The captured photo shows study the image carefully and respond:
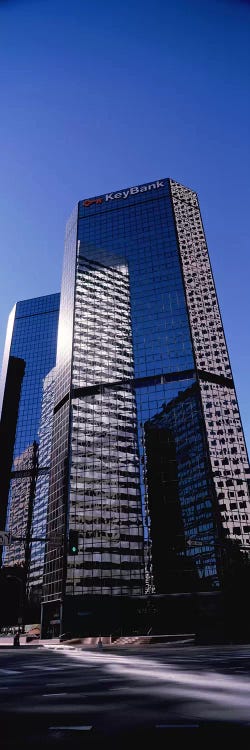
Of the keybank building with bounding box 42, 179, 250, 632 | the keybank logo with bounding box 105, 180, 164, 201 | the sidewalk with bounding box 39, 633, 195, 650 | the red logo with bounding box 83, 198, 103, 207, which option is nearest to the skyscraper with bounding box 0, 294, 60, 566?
the keybank building with bounding box 42, 179, 250, 632

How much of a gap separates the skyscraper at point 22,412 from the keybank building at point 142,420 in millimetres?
45212

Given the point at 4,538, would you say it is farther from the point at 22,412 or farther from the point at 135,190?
the point at 22,412

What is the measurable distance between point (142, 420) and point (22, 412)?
73982 millimetres

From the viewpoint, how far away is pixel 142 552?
76.6m

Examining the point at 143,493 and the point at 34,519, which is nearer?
the point at 143,493

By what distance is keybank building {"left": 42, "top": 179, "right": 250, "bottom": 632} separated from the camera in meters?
74.1

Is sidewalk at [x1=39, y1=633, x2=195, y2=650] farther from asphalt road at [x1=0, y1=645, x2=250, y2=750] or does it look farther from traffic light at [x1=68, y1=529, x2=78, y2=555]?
asphalt road at [x1=0, y1=645, x2=250, y2=750]

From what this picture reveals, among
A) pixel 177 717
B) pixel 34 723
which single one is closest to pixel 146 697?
pixel 177 717

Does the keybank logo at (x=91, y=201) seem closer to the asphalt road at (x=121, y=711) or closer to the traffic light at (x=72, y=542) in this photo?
the traffic light at (x=72, y=542)

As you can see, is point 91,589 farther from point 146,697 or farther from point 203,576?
point 146,697

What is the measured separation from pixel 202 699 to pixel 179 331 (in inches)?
3320

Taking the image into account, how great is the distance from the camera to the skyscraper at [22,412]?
148250mm

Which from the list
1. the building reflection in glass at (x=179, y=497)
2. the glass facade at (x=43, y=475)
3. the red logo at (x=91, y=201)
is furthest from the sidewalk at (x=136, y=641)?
the red logo at (x=91, y=201)

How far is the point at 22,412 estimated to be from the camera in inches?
5930
